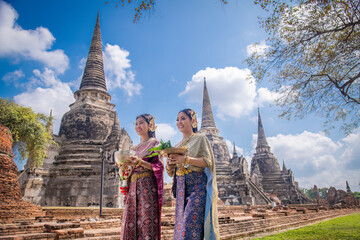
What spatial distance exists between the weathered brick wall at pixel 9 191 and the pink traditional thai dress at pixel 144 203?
733 centimetres

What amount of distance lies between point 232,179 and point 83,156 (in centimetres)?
1649

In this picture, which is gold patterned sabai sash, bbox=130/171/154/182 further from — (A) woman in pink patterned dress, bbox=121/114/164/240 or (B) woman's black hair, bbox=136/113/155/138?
(B) woman's black hair, bbox=136/113/155/138

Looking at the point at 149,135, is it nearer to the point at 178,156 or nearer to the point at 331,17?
the point at 178,156

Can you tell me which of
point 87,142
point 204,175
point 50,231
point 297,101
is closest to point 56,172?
point 87,142

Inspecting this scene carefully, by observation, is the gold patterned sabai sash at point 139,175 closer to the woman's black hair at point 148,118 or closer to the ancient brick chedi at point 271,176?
the woman's black hair at point 148,118

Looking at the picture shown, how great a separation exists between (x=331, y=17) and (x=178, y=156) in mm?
7853

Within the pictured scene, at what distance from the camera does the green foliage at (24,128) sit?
12805mm

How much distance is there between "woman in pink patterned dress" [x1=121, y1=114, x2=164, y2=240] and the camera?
3402mm

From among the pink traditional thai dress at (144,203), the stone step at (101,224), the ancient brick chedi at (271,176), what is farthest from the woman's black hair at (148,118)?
the ancient brick chedi at (271,176)

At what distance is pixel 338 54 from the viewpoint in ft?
30.0

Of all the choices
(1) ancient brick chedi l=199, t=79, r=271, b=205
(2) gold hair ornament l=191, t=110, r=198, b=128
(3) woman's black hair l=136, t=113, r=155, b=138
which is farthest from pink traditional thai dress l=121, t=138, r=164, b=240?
(1) ancient brick chedi l=199, t=79, r=271, b=205

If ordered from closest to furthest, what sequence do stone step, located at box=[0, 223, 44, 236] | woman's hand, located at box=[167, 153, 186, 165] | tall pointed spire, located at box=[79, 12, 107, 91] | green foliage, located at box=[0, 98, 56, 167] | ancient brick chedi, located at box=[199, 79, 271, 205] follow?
woman's hand, located at box=[167, 153, 186, 165] → stone step, located at box=[0, 223, 44, 236] → green foliage, located at box=[0, 98, 56, 167] → tall pointed spire, located at box=[79, 12, 107, 91] → ancient brick chedi, located at box=[199, 79, 271, 205]

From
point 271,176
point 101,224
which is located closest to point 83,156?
point 101,224

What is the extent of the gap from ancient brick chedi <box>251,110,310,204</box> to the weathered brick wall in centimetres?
3113
